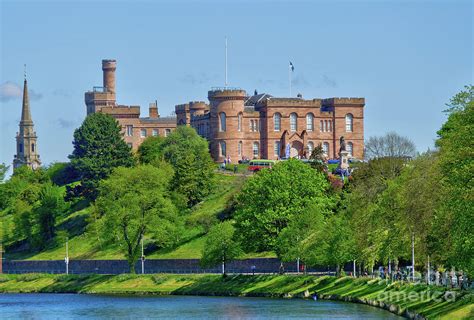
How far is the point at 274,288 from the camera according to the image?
105000mm

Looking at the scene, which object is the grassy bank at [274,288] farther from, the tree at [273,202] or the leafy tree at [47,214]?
the leafy tree at [47,214]

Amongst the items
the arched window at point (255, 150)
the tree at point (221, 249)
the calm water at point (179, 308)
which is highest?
the arched window at point (255, 150)

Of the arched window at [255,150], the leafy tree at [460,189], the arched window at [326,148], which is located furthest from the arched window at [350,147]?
the leafy tree at [460,189]

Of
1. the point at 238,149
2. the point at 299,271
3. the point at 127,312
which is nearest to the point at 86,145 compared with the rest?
the point at 238,149

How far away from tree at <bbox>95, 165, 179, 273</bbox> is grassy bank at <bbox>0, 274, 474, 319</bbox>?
448 centimetres

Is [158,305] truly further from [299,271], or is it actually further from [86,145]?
[86,145]

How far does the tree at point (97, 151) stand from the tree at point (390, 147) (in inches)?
1234

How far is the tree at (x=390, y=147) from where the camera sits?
166500 mm

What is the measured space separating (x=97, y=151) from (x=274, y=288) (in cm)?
6788

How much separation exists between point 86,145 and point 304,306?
279 ft

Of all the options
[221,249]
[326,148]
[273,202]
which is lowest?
[221,249]

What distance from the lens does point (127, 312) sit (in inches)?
3617

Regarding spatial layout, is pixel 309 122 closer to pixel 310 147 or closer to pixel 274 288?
pixel 310 147

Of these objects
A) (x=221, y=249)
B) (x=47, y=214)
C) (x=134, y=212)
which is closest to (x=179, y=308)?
(x=221, y=249)
